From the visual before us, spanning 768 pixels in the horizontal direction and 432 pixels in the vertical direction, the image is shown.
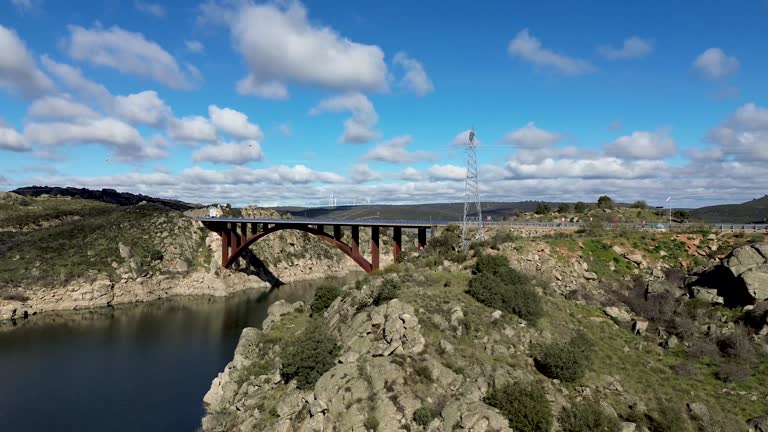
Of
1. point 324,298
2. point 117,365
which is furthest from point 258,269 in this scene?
point 324,298

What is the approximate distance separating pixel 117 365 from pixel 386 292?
3092cm

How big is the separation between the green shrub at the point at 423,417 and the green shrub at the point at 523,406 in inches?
115

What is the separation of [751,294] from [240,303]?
65796 millimetres

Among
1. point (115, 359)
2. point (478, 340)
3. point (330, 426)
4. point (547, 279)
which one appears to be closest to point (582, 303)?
point (547, 279)

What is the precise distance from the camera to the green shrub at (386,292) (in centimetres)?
2678

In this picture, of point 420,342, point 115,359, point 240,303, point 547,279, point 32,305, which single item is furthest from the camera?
point 240,303

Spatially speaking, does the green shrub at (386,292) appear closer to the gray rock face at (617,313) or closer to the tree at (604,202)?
the gray rock face at (617,313)

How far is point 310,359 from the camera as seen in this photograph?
2341cm

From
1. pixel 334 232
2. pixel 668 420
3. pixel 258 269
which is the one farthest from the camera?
pixel 258 269

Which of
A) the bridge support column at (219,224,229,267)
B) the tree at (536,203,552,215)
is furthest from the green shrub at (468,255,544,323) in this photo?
the bridge support column at (219,224,229,267)

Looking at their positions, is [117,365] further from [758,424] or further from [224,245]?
[758,424]

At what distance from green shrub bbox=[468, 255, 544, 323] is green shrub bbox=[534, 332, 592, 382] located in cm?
389

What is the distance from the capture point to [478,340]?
24250 millimetres

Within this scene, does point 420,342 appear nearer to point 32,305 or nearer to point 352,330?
point 352,330
